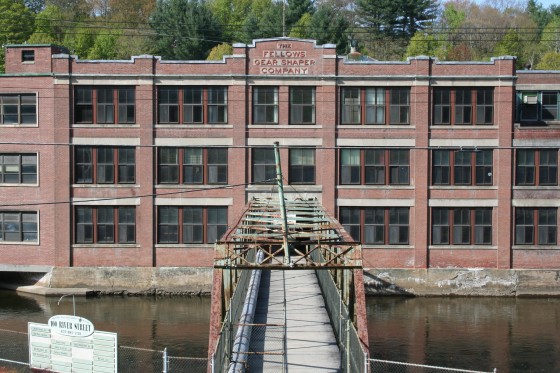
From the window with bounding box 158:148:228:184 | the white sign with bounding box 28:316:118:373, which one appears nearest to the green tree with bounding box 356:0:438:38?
the window with bounding box 158:148:228:184

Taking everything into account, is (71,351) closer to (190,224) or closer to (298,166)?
(190,224)

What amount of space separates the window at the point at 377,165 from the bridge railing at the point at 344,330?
47.1 ft

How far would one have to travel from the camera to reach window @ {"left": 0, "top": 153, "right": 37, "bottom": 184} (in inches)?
1709

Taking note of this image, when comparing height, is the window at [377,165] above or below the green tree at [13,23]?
below

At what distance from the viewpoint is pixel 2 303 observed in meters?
40.7

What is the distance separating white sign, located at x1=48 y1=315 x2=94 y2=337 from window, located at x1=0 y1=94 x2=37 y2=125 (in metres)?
22.0

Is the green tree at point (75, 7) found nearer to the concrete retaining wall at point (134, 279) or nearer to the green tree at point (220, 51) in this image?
the green tree at point (220, 51)

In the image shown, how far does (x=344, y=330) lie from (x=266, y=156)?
74.2ft

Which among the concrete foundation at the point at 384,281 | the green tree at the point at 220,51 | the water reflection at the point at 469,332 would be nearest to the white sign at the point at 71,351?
the water reflection at the point at 469,332

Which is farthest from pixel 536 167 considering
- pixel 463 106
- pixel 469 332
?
pixel 469 332

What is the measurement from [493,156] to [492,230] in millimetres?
3842

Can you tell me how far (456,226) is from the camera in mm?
43625

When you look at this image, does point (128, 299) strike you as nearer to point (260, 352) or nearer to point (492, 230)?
point (492, 230)

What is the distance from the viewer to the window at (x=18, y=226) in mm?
43469
